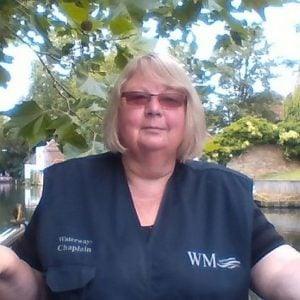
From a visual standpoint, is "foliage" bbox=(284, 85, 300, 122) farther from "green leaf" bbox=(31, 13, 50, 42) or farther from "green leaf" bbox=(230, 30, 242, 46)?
"green leaf" bbox=(31, 13, 50, 42)

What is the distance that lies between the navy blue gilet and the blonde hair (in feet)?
0.17

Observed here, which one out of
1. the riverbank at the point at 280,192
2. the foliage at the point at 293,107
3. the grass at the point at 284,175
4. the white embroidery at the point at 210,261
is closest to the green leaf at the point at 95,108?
the white embroidery at the point at 210,261

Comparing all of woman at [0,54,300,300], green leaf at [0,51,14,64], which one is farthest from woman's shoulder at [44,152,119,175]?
green leaf at [0,51,14,64]

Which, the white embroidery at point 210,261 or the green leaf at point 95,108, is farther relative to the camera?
the green leaf at point 95,108

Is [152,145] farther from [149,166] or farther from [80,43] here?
[80,43]

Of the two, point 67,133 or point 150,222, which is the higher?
point 67,133

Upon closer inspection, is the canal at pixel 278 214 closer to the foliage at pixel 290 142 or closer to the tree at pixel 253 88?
the foliage at pixel 290 142

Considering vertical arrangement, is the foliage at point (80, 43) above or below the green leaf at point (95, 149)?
above

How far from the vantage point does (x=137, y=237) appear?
173 cm

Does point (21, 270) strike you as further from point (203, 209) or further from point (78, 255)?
point (203, 209)

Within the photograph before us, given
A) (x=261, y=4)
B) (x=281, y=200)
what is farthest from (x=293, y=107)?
(x=261, y=4)

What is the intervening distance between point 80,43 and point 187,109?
1.46 metres

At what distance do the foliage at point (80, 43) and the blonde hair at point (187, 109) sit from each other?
129mm

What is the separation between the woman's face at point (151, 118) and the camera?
1815mm
